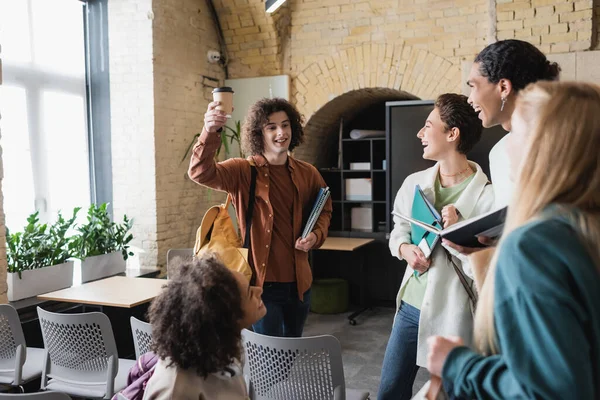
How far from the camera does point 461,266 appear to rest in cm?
220

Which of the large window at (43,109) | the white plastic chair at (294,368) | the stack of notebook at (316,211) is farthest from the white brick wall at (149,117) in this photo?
the white plastic chair at (294,368)

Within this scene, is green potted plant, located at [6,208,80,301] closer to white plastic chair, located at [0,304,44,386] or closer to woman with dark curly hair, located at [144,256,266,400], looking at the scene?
white plastic chair, located at [0,304,44,386]

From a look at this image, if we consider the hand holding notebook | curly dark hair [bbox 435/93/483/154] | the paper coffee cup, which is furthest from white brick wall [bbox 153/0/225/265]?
the hand holding notebook

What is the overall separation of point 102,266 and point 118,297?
1.29m

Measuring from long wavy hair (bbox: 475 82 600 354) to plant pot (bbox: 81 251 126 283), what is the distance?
13.7 ft

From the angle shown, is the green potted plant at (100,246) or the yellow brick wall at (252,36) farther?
the yellow brick wall at (252,36)

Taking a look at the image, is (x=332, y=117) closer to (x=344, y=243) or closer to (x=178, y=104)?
(x=344, y=243)

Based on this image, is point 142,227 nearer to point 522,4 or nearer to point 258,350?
point 258,350

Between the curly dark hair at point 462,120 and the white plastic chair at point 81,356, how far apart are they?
1886mm

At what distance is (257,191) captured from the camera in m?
2.73

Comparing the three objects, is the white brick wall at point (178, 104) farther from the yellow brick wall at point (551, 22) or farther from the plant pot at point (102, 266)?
the yellow brick wall at point (551, 22)

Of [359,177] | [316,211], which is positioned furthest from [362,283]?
[316,211]

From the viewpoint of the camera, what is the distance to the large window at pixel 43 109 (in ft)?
15.0

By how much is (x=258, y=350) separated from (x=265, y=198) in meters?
0.79
